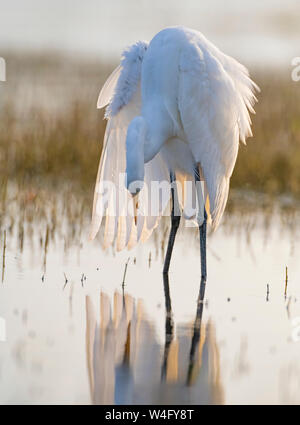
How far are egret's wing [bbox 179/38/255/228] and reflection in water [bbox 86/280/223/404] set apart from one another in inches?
62.6

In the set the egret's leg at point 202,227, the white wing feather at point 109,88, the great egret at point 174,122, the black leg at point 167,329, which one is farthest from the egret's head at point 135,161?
the white wing feather at point 109,88

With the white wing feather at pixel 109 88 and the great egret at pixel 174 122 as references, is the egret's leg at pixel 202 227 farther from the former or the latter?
the white wing feather at pixel 109 88

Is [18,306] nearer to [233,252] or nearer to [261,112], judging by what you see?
[233,252]

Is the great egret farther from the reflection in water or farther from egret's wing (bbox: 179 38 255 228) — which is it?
the reflection in water

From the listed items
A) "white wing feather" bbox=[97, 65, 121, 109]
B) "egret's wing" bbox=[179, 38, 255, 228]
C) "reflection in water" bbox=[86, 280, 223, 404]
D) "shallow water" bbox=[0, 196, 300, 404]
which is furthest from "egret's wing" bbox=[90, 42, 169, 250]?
"reflection in water" bbox=[86, 280, 223, 404]

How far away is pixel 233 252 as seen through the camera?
8977 millimetres

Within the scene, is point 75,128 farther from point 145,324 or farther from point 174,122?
point 145,324

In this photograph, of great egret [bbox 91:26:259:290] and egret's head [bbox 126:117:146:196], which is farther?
great egret [bbox 91:26:259:290]

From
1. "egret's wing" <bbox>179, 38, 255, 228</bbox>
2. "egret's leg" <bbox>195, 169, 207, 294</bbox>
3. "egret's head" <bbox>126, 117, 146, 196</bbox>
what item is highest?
"egret's wing" <bbox>179, 38, 255, 228</bbox>

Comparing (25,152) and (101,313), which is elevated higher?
(25,152)

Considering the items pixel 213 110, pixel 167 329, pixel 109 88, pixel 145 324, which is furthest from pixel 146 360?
pixel 109 88

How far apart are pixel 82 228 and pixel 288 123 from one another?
20.2ft

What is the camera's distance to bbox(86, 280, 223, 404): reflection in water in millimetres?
5055
